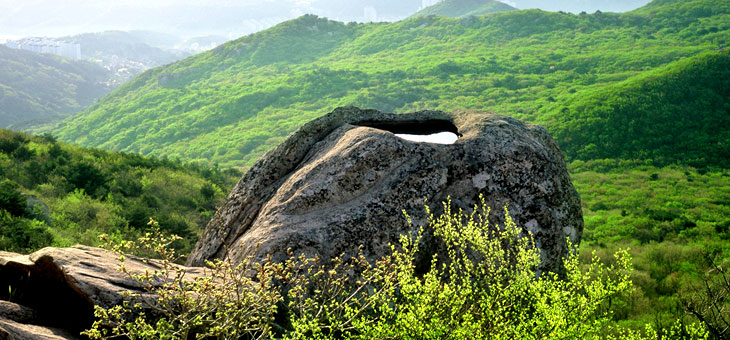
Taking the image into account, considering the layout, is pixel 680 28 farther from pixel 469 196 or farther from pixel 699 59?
pixel 469 196

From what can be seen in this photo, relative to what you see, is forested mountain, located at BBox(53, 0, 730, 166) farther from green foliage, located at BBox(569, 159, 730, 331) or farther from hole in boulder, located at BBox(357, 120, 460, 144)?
hole in boulder, located at BBox(357, 120, 460, 144)

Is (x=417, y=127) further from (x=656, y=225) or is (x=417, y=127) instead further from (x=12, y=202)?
(x=656, y=225)

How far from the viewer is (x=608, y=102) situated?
50.0m

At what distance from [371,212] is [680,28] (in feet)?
349

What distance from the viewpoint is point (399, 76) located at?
293ft

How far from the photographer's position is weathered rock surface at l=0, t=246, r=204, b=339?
5734mm

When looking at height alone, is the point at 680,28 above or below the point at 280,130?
above

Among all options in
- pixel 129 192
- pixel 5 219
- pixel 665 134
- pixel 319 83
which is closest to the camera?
pixel 5 219

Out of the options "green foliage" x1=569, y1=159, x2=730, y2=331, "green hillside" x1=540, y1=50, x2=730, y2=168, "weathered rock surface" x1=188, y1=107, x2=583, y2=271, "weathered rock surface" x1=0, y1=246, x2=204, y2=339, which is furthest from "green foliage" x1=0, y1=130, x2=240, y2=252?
"green hillside" x1=540, y1=50, x2=730, y2=168

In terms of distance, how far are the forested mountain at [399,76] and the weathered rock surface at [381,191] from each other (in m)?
39.3

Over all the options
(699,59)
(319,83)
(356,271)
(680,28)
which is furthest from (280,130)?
(680,28)

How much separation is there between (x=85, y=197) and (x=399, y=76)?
3022 inches

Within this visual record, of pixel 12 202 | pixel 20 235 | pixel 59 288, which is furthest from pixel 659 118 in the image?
pixel 59 288

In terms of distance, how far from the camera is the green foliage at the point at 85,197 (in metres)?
11.8
